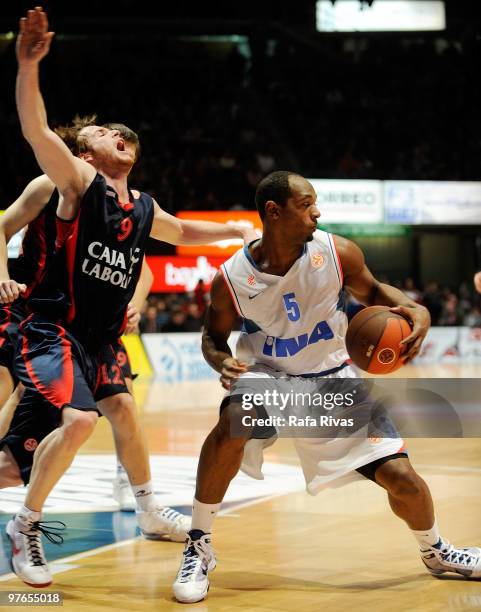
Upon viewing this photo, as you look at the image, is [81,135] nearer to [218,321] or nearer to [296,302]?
[218,321]

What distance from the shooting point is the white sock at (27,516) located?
14.0 ft

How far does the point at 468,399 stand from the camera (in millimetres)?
13594

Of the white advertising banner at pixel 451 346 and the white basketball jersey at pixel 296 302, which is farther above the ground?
the white basketball jersey at pixel 296 302

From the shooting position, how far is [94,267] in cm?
445

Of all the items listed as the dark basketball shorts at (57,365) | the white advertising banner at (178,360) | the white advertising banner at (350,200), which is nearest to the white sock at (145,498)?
the dark basketball shorts at (57,365)

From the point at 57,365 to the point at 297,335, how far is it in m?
1.04

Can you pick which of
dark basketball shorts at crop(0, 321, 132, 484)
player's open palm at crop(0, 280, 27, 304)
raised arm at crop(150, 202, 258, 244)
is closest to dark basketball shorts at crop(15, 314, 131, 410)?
dark basketball shorts at crop(0, 321, 132, 484)

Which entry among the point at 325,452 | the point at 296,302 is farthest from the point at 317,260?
the point at 325,452

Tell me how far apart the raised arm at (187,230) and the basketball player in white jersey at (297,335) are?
60 centimetres

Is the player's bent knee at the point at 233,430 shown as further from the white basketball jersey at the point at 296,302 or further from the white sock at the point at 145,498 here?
the white sock at the point at 145,498

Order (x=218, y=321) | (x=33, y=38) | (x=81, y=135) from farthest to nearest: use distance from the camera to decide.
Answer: (x=81, y=135)
(x=218, y=321)
(x=33, y=38)

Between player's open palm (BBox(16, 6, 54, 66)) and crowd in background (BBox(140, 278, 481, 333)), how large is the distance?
1246 centimetres

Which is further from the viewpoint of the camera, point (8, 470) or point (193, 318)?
point (193, 318)

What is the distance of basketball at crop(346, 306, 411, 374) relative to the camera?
4.01 meters
